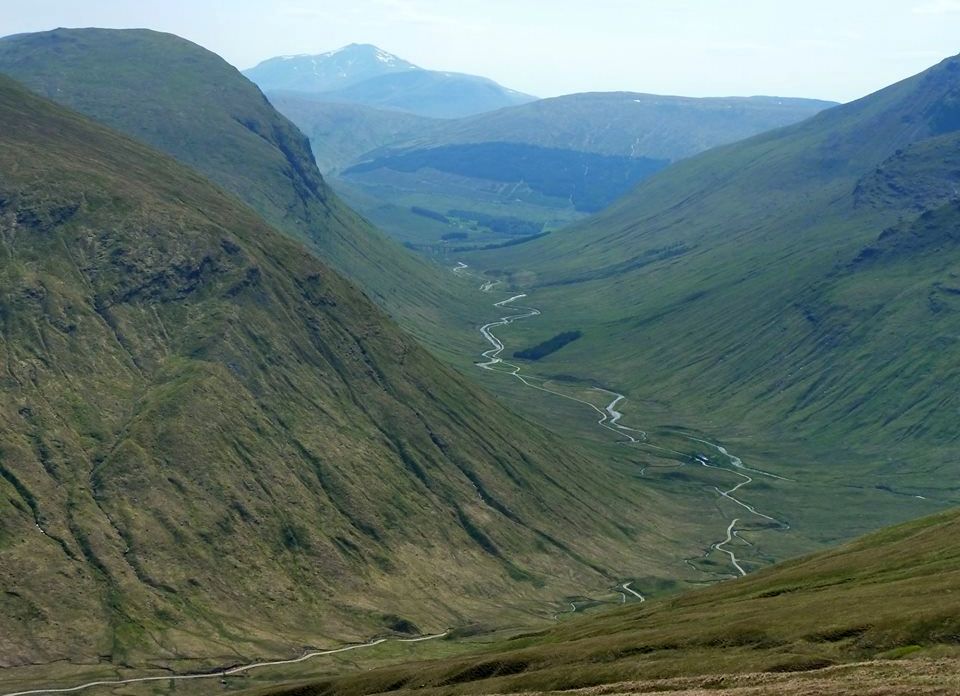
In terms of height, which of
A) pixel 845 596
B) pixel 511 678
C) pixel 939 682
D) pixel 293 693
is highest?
pixel 939 682

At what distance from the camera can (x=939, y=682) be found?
102 meters

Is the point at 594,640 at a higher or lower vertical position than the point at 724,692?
lower

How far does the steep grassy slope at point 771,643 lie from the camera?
399ft

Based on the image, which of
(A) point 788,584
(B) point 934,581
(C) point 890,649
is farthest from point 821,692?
(A) point 788,584

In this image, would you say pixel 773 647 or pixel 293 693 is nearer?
pixel 773 647

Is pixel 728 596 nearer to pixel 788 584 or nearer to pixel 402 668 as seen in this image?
pixel 788 584

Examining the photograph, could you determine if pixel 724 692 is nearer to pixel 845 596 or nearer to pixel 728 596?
pixel 845 596

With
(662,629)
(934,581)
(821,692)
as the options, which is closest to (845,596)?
(934,581)

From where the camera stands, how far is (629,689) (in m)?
132

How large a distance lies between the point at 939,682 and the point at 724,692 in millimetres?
20835

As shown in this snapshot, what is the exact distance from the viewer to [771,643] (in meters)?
142

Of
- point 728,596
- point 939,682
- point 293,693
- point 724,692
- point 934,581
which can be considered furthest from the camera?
point 728,596

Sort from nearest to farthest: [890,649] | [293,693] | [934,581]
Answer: [890,649], [934,581], [293,693]

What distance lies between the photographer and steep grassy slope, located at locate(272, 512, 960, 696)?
121688 millimetres
